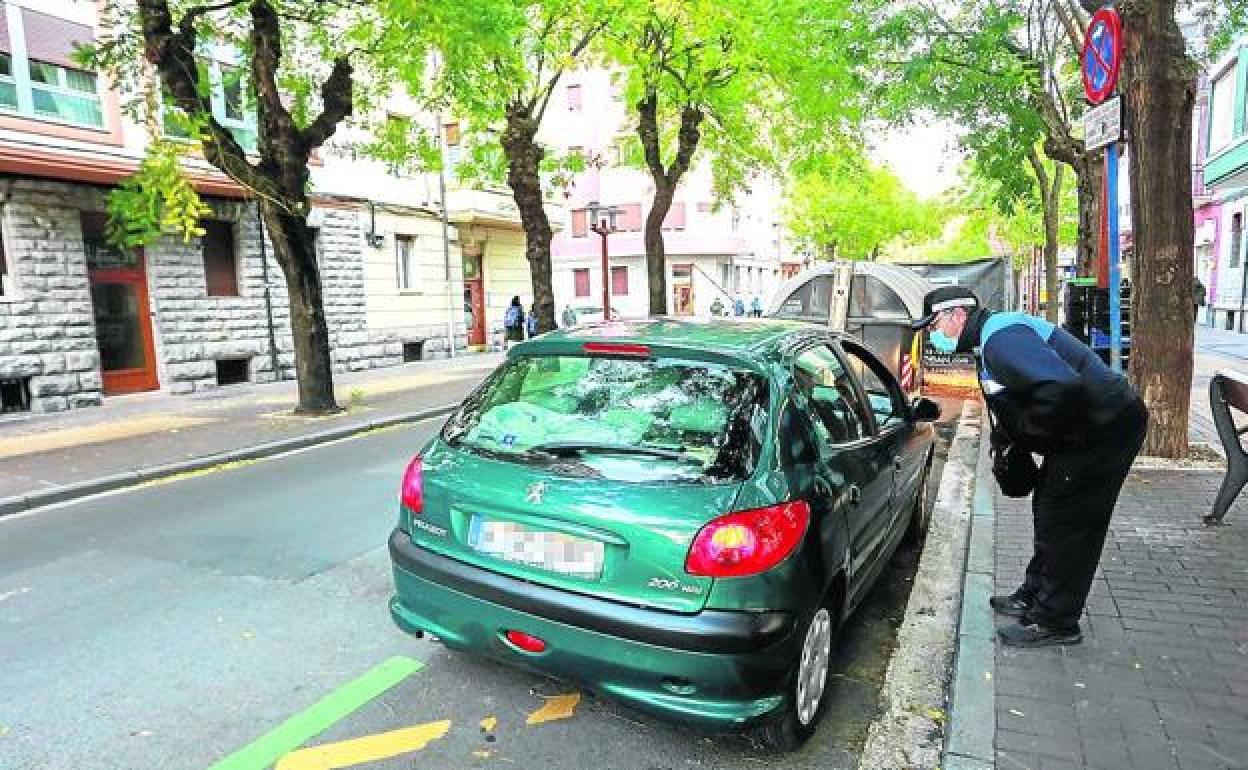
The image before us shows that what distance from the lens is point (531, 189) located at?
14.6m

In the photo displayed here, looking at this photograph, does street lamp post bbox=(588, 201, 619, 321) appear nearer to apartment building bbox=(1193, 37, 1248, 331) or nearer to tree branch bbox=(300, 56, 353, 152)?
tree branch bbox=(300, 56, 353, 152)

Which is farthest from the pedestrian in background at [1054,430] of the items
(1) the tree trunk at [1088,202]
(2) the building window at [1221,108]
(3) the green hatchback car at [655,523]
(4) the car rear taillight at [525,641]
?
(2) the building window at [1221,108]

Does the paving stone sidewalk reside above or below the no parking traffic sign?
Answer: below

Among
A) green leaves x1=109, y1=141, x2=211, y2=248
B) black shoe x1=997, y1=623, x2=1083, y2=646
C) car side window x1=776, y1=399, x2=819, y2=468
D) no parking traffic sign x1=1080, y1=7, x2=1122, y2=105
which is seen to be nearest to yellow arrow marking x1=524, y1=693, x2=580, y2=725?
car side window x1=776, y1=399, x2=819, y2=468

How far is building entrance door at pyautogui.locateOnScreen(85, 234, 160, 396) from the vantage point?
1343 centimetres

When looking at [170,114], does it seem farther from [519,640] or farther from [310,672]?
[519,640]

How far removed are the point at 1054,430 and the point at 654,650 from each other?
1.99 meters

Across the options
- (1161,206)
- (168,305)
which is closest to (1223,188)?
(1161,206)

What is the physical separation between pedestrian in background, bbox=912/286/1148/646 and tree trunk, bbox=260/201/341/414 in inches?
374

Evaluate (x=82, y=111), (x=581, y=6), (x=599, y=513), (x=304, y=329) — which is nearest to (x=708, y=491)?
(x=599, y=513)

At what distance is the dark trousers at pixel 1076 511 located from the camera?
3.44m

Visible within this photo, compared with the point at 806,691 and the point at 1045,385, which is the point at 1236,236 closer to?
the point at 1045,385

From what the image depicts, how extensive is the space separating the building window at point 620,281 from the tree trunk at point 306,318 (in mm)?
34775

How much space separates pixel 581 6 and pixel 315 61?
555 cm
